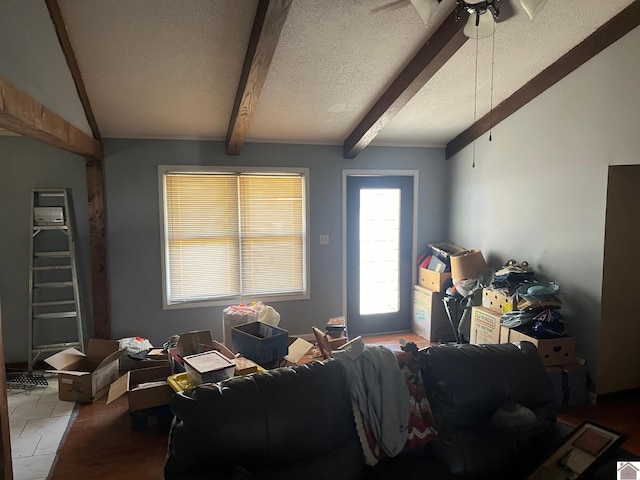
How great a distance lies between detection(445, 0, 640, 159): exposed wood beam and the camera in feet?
8.97

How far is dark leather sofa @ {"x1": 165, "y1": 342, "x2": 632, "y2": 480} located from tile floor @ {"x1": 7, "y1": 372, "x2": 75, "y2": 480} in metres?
1.67

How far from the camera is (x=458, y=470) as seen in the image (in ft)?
5.83

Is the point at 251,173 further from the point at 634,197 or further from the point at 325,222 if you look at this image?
the point at 634,197

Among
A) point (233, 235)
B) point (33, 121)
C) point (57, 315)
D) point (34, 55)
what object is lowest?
point (57, 315)

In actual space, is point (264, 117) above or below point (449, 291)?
→ above

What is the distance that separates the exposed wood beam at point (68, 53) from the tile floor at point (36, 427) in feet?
7.66

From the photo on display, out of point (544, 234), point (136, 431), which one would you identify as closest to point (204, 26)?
point (136, 431)

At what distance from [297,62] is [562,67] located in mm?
2092

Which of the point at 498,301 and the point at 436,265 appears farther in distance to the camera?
the point at 436,265

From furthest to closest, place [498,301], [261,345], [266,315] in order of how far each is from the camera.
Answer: [266,315] < [498,301] < [261,345]

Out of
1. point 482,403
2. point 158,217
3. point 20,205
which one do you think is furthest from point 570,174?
point 20,205

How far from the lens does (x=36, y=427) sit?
2.92 meters

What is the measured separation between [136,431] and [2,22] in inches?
102

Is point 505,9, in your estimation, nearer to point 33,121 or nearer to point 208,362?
point 33,121
